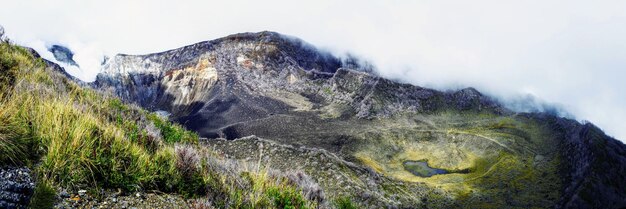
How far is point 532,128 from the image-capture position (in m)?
78.4

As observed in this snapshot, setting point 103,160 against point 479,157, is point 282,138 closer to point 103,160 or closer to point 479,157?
point 479,157

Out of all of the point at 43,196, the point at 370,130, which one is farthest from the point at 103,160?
the point at 370,130

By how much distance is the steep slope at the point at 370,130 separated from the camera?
103 ft

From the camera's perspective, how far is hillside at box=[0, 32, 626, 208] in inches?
233

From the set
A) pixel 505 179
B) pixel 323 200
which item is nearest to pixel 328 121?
pixel 505 179

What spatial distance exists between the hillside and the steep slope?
9.7 inches

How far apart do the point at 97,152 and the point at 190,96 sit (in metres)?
102

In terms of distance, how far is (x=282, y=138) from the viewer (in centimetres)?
6225

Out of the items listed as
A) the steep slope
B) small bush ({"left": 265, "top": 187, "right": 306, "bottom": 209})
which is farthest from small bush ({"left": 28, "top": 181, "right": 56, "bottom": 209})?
the steep slope

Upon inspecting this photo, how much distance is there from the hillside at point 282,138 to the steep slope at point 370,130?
25 centimetres

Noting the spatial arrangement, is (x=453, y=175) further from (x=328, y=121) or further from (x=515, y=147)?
Result: (x=328, y=121)

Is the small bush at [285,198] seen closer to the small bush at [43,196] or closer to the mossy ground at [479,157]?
the small bush at [43,196]

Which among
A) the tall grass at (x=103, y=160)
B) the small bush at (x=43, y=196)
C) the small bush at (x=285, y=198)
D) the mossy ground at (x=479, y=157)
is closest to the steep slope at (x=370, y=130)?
the mossy ground at (x=479, y=157)

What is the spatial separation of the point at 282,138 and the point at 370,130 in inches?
622
